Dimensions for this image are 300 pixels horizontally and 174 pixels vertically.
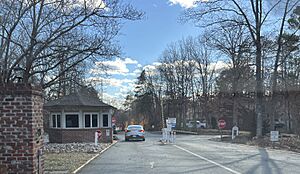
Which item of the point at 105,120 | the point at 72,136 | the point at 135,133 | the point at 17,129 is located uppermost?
the point at 17,129

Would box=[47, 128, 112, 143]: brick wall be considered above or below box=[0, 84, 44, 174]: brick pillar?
below

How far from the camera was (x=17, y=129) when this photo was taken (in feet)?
26.6

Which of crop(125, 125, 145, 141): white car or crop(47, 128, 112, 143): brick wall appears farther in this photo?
crop(125, 125, 145, 141): white car

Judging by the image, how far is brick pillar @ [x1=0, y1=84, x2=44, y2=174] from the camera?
8070 mm

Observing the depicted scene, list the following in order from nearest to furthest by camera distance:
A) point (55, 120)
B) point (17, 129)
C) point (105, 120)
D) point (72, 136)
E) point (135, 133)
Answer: point (17, 129)
point (72, 136)
point (55, 120)
point (105, 120)
point (135, 133)

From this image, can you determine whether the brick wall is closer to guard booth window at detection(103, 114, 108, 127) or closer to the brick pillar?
guard booth window at detection(103, 114, 108, 127)

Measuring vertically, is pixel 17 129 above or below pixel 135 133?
above

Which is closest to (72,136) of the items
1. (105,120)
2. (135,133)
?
(105,120)

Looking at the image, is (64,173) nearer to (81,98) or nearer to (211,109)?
(81,98)

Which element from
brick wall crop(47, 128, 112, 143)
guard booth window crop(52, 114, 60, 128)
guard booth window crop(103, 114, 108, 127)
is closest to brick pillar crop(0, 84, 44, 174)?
brick wall crop(47, 128, 112, 143)

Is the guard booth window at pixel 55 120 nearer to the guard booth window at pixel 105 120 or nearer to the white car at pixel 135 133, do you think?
the guard booth window at pixel 105 120

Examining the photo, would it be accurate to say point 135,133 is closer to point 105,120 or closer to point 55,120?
point 105,120

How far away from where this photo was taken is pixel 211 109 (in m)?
60.5

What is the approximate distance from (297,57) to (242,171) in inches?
1263
